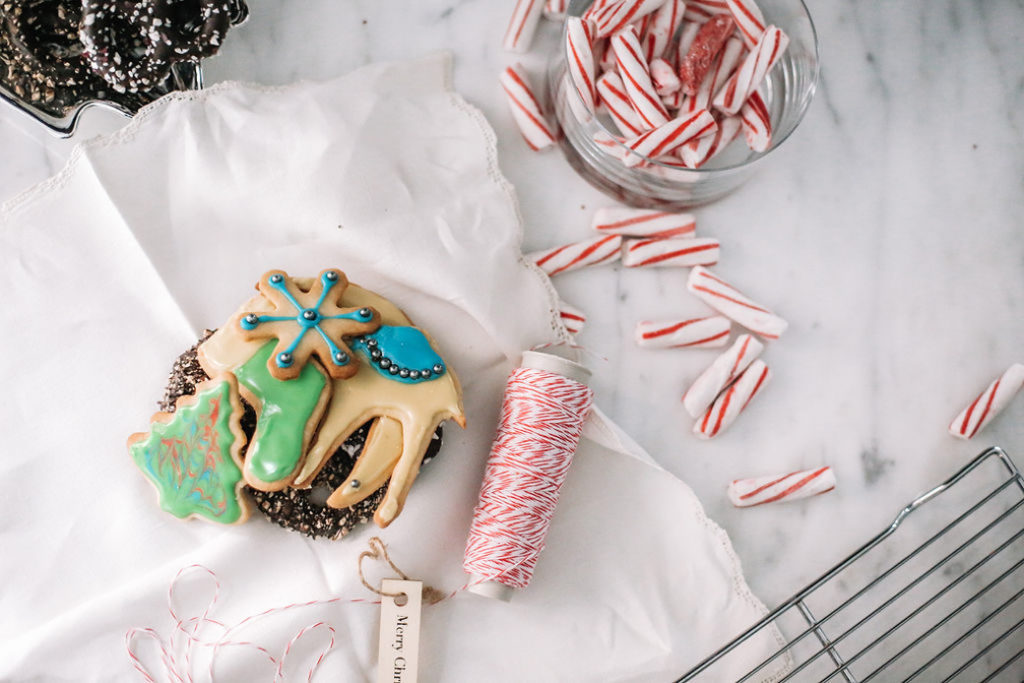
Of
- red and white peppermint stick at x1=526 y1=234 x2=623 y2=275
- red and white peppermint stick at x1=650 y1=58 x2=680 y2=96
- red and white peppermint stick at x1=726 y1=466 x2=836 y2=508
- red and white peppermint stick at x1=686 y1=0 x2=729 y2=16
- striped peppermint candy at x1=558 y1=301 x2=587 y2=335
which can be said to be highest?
red and white peppermint stick at x1=686 y1=0 x2=729 y2=16

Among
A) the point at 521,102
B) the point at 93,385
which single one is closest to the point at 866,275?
the point at 521,102

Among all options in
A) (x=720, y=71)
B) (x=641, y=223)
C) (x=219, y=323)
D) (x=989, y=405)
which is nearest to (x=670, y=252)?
(x=641, y=223)

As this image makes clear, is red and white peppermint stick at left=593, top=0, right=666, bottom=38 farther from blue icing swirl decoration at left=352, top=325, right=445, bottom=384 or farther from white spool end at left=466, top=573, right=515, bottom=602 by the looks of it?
white spool end at left=466, top=573, right=515, bottom=602

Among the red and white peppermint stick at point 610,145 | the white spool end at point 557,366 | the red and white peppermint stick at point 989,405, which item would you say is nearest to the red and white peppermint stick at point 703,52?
the red and white peppermint stick at point 610,145

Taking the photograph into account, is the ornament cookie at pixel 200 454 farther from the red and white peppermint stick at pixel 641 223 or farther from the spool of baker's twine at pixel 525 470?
the red and white peppermint stick at pixel 641 223

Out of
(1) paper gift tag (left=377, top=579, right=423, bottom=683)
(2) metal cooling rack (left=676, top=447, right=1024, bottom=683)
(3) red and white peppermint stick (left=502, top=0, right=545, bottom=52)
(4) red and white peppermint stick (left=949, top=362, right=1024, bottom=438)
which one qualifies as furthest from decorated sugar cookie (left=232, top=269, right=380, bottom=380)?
(4) red and white peppermint stick (left=949, top=362, right=1024, bottom=438)

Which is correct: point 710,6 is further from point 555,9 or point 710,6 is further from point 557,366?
point 557,366
